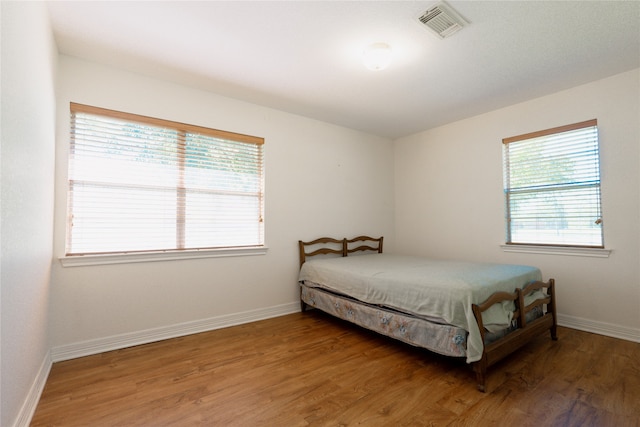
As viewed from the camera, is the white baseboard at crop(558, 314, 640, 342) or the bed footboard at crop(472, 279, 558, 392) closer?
the bed footboard at crop(472, 279, 558, 392)

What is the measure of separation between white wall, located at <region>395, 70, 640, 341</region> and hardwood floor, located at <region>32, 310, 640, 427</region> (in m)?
0.46

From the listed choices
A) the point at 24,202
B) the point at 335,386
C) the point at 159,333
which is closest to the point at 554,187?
the point at 335,386

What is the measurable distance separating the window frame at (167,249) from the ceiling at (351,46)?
17.0 inches

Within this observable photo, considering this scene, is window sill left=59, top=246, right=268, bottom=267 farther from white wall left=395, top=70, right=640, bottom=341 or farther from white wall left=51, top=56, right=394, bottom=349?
white wall left=395, top=70, right=640, bottom=341

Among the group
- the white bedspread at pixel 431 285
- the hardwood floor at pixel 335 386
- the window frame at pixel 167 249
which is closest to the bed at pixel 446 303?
the white bedspread at pixel 431 285

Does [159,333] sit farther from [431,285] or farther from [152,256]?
[431,285]

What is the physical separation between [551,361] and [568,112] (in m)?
2.49

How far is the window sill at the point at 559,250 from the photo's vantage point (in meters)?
2.93

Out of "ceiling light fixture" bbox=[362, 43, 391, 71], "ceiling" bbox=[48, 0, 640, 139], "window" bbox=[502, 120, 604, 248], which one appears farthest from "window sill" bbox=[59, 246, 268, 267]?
"window" bbox=[502, 120, 604, 248]

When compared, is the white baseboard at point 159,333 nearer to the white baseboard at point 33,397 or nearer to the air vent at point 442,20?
the white baseboard at point 33,397

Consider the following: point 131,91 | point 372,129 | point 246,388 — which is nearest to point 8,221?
point 246,388

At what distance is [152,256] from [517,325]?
3.20 meters

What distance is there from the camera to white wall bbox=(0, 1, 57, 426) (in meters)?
1.29

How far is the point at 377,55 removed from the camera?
2336 mm
